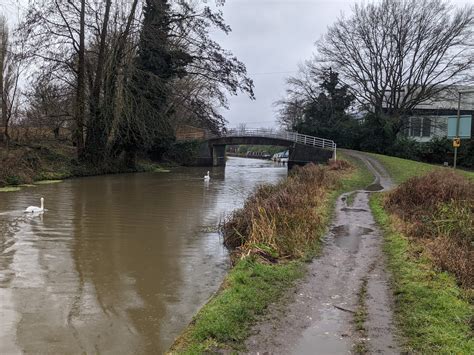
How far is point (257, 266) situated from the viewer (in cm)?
807

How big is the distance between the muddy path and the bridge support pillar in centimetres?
4513

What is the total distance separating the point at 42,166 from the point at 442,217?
24485 mm

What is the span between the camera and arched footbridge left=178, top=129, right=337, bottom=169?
46.1 m

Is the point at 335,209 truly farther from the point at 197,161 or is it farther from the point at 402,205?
the point at 197,161

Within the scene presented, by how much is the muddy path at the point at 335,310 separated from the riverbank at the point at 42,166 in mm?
18408

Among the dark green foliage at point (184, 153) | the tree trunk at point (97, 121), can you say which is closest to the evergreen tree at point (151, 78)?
the tree trunk at point (97, 121)

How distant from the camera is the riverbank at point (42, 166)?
24.8m

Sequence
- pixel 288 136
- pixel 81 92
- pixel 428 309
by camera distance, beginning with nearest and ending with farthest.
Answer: pixel 428 309 → pixel 81 92 → pixel 288 136

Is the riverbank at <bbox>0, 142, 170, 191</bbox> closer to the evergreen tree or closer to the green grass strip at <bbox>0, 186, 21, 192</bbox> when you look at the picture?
the green grass strip at <bbox>0, 186, 21, 192</bbox>

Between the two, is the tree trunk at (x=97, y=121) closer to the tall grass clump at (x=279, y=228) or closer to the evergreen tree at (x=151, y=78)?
the evergreen tree at (x=151, y=78)

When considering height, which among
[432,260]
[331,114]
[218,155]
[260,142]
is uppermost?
[331,114]

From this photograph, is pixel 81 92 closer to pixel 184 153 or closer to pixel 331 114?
pixel 184 153

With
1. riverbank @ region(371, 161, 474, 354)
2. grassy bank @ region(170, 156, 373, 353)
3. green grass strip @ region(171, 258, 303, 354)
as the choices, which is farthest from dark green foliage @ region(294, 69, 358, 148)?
green grass strip @ region(171, 258, 303, 354)

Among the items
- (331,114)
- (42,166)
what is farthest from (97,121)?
(331,114)
